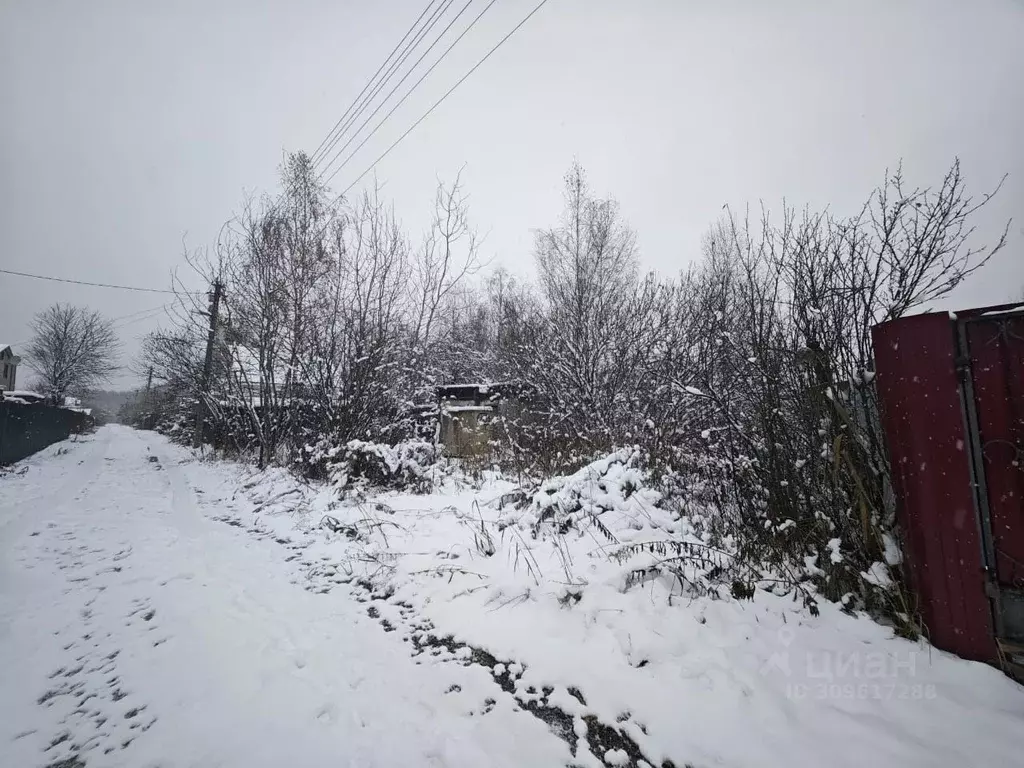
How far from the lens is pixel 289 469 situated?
8.30 metres

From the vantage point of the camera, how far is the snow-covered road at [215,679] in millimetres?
1668

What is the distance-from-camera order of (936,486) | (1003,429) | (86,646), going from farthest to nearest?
1. (86,646)
2. (936,486)
3. (1003,429)

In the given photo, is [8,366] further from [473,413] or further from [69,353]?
[473,413]

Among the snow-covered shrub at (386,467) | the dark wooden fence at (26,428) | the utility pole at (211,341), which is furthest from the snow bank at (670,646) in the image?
the dark wooden fence at (26,428)

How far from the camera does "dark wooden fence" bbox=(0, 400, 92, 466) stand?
1028 cm

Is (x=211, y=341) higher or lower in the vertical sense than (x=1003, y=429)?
higher

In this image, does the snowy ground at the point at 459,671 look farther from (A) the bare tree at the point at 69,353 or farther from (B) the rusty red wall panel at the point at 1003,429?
(A) the bare tree at the point at 69,353

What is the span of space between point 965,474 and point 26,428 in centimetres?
1910

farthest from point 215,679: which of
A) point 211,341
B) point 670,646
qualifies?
point 211,341

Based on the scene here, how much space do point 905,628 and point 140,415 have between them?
1964 inches

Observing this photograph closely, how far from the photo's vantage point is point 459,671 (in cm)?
222

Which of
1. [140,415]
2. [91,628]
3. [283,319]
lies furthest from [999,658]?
[140,415]

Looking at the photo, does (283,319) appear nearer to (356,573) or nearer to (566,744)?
(356,573)

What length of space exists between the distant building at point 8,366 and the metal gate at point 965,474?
191 feet
